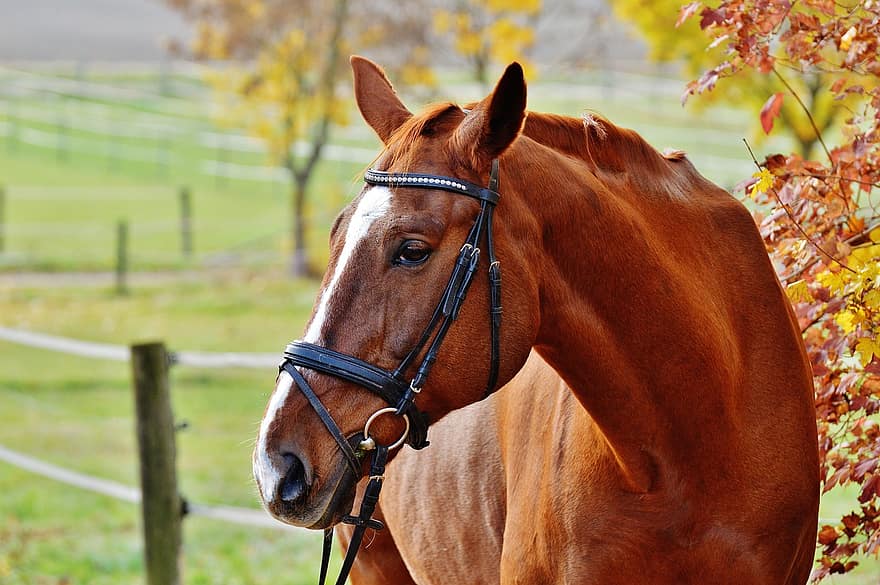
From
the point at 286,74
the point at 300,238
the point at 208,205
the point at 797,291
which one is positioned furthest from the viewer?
the point at 208,205

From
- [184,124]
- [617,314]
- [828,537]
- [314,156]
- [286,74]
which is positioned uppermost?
[184,124]

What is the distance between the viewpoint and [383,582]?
358 cm

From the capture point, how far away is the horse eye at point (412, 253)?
2059 mm

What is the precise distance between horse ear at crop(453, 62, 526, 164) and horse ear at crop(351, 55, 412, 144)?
1.02 feet

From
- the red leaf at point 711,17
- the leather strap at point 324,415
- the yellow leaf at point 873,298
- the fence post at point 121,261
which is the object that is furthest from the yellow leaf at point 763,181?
the fence post at point 121,261

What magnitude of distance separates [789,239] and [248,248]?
52.7ft

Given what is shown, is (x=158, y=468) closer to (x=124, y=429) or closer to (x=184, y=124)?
(x=124, y=429)

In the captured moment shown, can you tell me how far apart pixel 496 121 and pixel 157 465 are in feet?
10.7

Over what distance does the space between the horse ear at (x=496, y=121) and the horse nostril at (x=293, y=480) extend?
692 millimetres

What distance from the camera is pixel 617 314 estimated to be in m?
2.28

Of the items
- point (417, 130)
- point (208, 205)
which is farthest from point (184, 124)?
point (417, 130)

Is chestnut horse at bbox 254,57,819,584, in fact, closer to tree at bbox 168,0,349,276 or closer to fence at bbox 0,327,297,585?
fence at bbox 0,327,297,585

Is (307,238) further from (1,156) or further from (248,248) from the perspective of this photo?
(1,156)

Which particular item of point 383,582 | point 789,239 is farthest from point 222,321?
point 789,239
